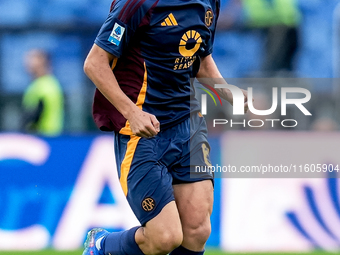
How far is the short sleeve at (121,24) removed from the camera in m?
3.36

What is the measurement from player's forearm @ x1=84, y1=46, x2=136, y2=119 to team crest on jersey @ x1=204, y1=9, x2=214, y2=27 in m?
0.68

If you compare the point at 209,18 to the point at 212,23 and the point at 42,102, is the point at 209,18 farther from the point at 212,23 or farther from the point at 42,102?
the point at 42,102

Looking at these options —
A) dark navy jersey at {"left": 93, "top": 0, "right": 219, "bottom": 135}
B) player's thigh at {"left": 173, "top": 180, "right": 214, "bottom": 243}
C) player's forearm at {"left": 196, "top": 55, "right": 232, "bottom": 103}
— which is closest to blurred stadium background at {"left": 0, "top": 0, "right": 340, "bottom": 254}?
player's forearm at {"left": 196, "top": 55, "right": 232, "bottom": 103}

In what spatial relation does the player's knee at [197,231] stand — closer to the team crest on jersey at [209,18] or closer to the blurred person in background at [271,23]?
the team crest on jersey at [209,18]

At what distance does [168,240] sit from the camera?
3.39 metres

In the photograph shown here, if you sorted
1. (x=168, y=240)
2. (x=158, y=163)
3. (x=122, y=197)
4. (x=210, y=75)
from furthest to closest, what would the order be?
(x=122, y=197) → (x=210, y=75) → (x=158, y=163) → (x=168, y=240)

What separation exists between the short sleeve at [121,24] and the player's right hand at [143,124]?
363 mm

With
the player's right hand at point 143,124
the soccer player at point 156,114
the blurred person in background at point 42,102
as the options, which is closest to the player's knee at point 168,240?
the soccer player at point 156,114

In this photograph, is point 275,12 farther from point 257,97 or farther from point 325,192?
point 325,192

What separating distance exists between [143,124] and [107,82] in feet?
1.05

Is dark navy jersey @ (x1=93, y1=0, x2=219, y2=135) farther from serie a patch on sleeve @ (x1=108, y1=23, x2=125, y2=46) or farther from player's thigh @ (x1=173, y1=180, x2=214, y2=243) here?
player's thigh @ (x1=173, y1=180, x2=214, y2=243)

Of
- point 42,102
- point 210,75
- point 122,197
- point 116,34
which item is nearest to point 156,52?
point 116,34

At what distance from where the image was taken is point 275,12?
26.7 feet

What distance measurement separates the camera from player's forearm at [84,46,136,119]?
132 inches
